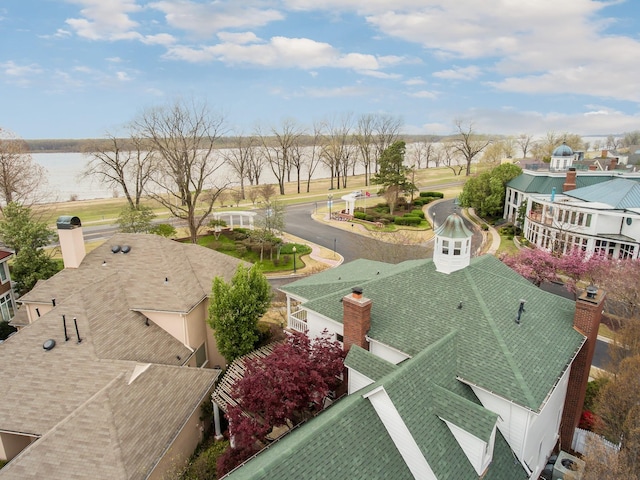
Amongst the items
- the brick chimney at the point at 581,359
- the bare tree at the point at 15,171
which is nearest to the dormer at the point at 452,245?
the brick chimney at the point at 581,359

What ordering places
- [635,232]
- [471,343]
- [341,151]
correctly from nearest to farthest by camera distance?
[471,343], [635,232], [341,151]

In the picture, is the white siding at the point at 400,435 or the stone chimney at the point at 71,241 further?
the stone chimney at the point at 71,241

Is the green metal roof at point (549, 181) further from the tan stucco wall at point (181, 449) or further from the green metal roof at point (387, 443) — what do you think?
the tan stucco wall at point (181, 449)

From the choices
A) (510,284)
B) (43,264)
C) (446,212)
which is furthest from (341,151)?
(510,284)

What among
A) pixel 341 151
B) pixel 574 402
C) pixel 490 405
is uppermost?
pixel 341 151

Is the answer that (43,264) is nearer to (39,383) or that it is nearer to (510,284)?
(39,383)

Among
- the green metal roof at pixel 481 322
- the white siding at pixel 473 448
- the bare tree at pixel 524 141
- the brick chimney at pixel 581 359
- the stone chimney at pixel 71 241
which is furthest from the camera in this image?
the bare tree at pixel 524 141

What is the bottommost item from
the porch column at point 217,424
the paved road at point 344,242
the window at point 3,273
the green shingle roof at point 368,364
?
the porch column at point 217,424

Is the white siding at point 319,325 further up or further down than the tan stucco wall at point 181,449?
further up

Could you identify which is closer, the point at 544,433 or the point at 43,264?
the point at 544,433
